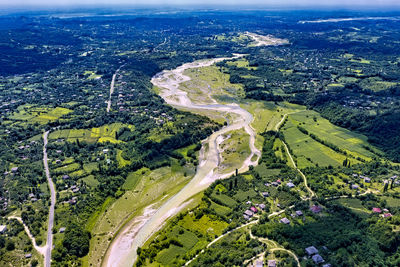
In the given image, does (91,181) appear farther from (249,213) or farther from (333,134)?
(333,134)

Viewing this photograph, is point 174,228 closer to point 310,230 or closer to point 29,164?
point 310,230

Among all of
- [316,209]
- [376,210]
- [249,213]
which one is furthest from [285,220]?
[376,210]

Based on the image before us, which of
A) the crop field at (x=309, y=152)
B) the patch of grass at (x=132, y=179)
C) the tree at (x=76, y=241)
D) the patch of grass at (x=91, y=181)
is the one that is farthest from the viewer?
the crop field at (x=309, y=152)

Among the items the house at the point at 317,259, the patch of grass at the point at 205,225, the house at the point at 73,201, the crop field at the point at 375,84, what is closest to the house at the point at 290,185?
the patch of grass at the point at 205,225

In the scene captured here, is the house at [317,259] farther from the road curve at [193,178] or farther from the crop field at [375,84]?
the crop field at [375,84]

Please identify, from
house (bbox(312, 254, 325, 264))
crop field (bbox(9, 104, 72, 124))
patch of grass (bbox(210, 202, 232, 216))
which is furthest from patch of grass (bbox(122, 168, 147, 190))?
crop field (bbox(9, 104, 72, 124))
